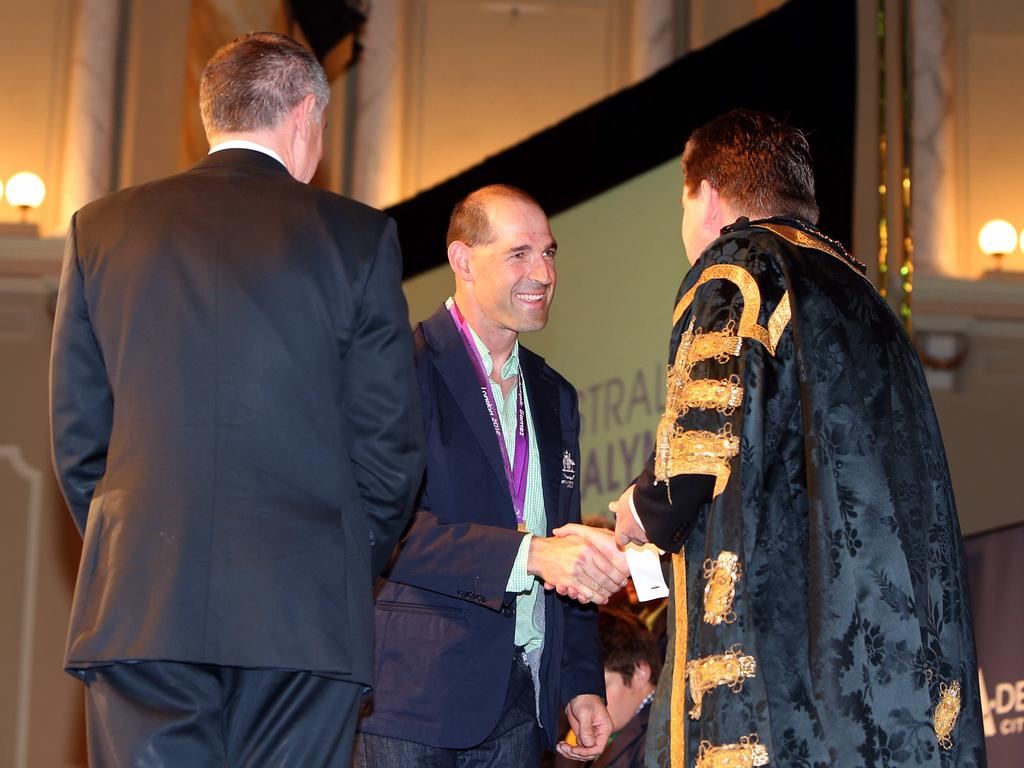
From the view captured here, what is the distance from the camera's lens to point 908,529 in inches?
104

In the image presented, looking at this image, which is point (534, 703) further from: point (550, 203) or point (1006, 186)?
point (1006, 186)

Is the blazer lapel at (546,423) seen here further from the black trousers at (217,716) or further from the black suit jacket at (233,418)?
the black trousers at (217,716)

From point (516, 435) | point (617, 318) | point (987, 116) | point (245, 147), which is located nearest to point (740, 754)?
point (516, 435)

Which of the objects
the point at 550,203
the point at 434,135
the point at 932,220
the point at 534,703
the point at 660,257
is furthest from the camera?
the point at 434,135

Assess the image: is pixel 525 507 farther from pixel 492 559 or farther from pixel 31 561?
pixel 31 561

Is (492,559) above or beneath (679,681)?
above

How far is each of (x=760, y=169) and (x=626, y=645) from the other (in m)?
1.72

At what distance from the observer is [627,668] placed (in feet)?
A: 13.7

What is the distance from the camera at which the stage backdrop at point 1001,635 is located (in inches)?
212

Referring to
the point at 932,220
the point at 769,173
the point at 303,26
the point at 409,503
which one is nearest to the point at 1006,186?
the point at 932,220

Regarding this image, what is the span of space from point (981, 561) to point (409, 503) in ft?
11.9

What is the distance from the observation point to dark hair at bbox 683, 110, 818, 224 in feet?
9.56

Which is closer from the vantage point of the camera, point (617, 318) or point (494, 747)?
point (494, 747)

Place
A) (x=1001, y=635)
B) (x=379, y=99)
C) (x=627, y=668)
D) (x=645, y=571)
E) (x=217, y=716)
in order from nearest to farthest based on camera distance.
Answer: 1. (x=217, y=716)
2. (x=645, y=571)
3. (x=627, y=668)
4. (x=1001, y=635)
5. (x=379, y=99)
